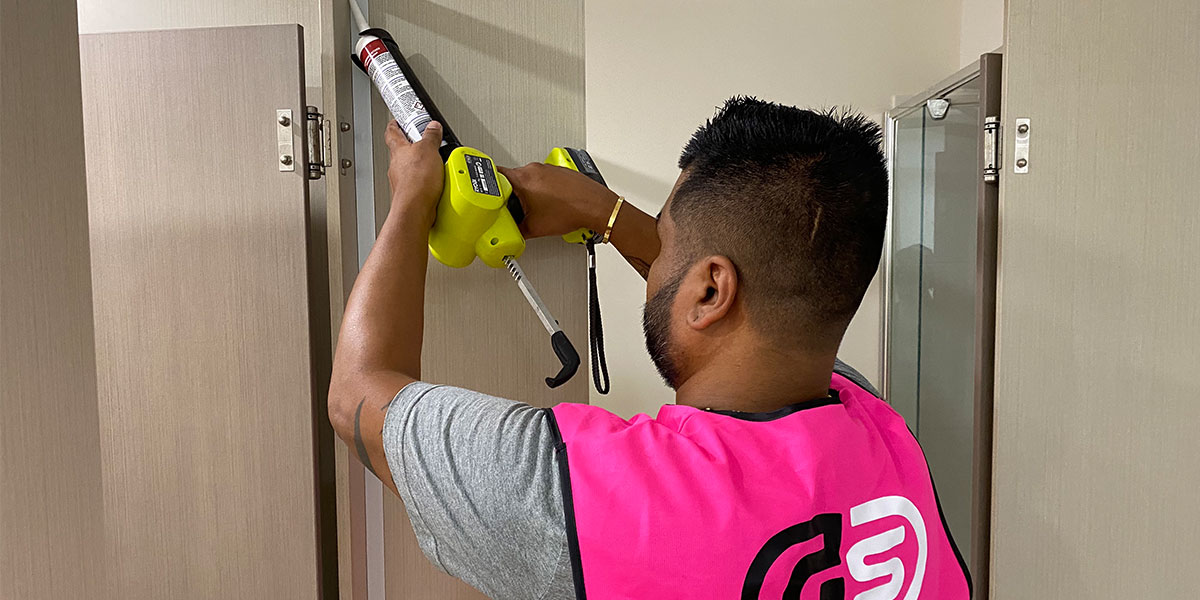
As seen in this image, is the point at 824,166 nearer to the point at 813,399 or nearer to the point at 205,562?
the point at 813,399

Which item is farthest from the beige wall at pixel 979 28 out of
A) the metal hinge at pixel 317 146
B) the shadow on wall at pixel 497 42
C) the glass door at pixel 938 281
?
the metal hinge at pixel 317 146

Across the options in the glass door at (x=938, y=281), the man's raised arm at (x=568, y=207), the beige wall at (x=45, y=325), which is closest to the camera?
the beige wall at (x=45, y=325)

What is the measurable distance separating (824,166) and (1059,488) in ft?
2.20

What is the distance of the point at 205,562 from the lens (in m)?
1.07

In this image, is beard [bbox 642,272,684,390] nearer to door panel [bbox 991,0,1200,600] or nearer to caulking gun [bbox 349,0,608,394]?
caulking gun [bbox 349,0,608,394]

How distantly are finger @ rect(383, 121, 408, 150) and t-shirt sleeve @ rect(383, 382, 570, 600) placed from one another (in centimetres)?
37

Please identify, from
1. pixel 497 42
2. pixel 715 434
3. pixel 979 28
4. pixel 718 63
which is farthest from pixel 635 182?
pixel 715 434

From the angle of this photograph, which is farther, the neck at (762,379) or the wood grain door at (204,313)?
the wood grain door at (204,313)

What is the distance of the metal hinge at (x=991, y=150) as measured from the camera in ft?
3.37

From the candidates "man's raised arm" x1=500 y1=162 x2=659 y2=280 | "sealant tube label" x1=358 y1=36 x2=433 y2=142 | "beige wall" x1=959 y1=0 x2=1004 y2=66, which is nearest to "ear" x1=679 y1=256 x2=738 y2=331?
"man's raised arm" x1=500 y1=162 x2=659 y2=280

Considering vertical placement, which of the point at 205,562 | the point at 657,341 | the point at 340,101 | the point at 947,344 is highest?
the point at 340,101

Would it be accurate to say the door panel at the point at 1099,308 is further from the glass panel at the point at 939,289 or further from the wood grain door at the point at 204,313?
the wood grain door at the point at 204,313

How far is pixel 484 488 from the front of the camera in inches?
22.4

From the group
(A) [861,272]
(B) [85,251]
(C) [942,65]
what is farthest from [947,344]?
(B) [85,251]
